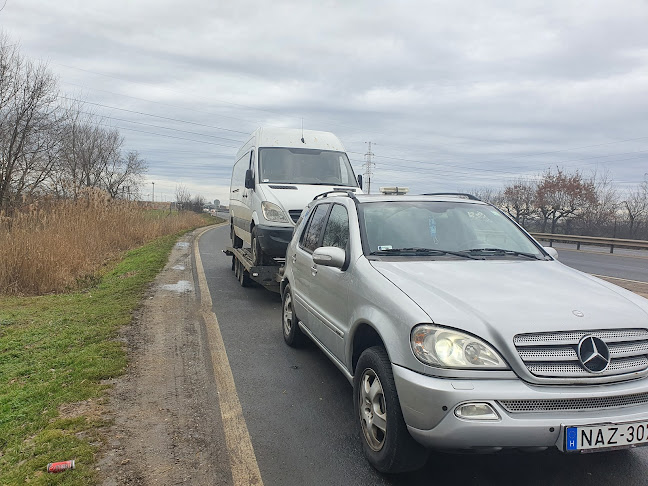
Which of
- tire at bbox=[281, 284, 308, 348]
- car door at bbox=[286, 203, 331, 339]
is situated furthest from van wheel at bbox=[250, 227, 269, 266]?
car door at bbox=[286, 203, 331, 339]

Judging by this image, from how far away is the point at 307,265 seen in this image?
510 cm

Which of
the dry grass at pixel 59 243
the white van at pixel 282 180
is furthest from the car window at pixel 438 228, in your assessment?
the dry grass at pixel 59 243

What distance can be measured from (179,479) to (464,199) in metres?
3.50

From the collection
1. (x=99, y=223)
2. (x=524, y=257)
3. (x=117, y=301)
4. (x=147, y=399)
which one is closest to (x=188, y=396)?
(x=147, y=399)

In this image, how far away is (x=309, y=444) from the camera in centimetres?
340

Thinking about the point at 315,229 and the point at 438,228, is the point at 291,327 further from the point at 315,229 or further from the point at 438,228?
the point at 438,228

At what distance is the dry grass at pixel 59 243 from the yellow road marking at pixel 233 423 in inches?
199

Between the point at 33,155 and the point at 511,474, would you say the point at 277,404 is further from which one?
the point at 33,155

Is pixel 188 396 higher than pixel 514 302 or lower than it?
lower

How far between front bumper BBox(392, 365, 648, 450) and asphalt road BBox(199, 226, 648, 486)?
631 millimetres

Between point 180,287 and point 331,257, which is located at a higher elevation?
point 331,257

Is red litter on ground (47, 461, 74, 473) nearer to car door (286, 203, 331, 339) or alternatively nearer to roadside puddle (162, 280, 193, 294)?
car door (286, 203, 331, 339)

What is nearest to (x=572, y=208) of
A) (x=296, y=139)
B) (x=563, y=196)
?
(x=563, y=196)

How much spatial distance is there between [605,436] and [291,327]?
368 cm
